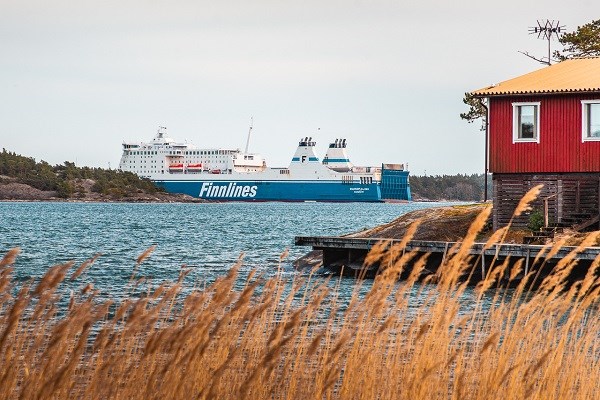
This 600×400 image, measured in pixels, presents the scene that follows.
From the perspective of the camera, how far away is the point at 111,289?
845 inches

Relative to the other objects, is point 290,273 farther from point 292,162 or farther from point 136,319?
point 292,162

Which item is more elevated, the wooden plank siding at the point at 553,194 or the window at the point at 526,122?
the window at the point at 526,122

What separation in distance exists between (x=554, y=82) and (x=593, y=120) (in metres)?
1.58

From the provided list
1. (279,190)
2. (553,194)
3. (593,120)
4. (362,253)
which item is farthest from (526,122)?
(279,190)

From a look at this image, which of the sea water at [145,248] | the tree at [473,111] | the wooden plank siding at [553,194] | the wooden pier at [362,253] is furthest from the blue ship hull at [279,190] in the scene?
the wooden plank siding at [553,194]

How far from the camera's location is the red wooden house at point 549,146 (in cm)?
2545

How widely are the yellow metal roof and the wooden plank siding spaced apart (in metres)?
2.12

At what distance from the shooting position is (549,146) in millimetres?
25703

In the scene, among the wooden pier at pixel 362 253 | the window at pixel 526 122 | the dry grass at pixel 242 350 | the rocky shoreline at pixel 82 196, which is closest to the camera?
the dry grass at pixel 242 350

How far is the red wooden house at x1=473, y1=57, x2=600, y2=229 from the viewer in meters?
25.5

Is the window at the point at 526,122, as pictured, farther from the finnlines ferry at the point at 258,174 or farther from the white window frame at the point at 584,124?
the finnlines ferry at the point at 258,174

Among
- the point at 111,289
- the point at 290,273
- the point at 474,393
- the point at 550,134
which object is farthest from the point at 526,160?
the point at 474,393

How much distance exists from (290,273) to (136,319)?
21.3 m

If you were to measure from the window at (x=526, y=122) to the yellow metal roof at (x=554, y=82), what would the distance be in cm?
46
